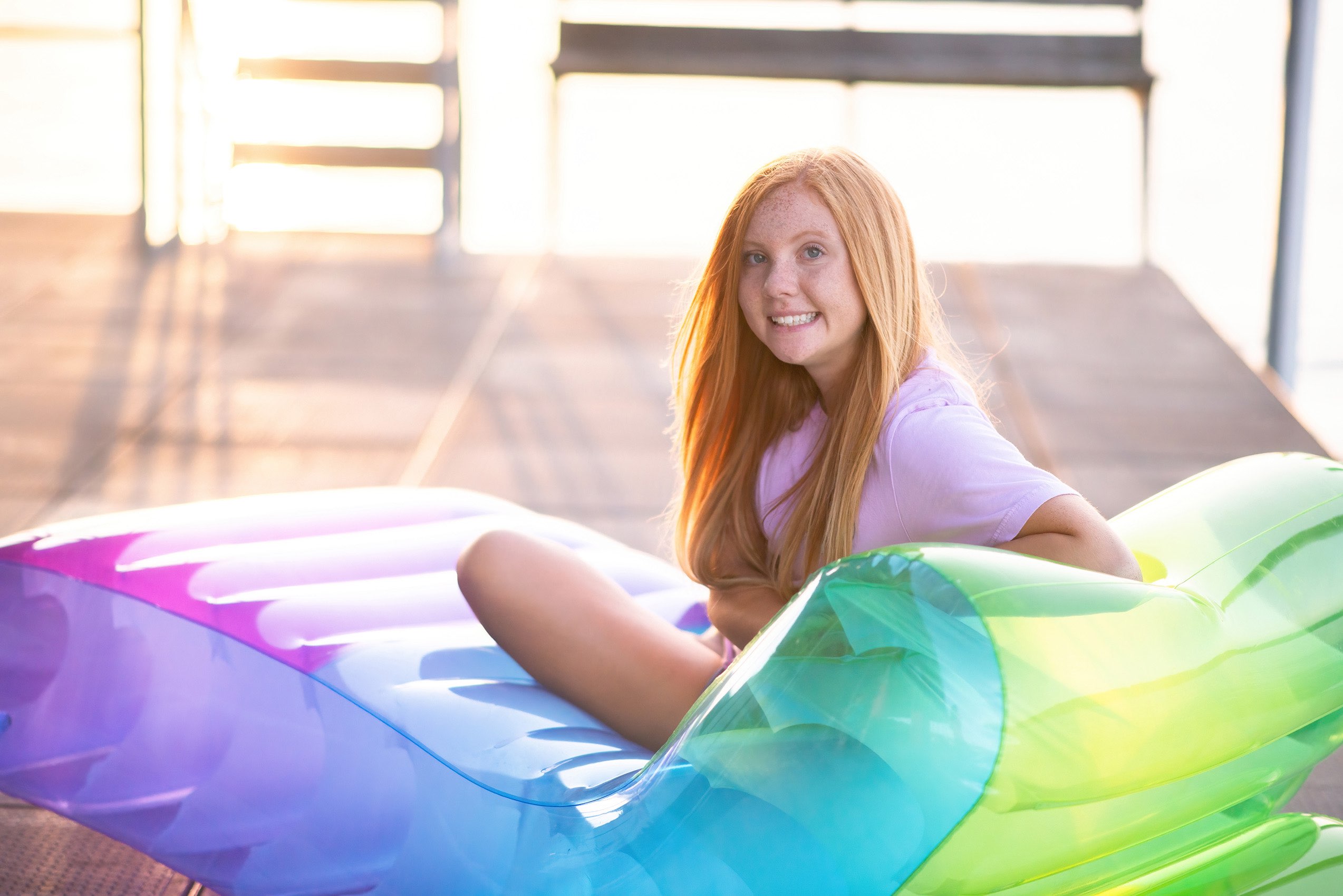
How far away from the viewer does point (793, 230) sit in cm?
145

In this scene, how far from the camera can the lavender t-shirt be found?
1.28m

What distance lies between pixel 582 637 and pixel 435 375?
2857 millimetres

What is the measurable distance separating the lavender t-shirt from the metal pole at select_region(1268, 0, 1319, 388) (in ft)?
13.2

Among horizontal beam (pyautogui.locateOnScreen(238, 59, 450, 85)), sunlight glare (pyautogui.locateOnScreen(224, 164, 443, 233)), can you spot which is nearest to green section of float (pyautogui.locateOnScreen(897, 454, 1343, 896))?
horizontal beam (pyautogui.locateOnScreen(238, 59, 450, 85))

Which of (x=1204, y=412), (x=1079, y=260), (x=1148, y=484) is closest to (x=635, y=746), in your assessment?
(x=1148, y=484)

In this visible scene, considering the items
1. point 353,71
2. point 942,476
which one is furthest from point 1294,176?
point 942,476

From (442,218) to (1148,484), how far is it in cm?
315

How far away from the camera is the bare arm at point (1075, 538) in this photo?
125 cm

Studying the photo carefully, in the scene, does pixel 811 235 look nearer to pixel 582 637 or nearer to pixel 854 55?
pixel 582 637

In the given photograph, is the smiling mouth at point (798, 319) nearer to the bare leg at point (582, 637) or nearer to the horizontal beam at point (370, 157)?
the bare leg at point (582, 637)

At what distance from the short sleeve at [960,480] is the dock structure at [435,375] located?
1572 millimetres

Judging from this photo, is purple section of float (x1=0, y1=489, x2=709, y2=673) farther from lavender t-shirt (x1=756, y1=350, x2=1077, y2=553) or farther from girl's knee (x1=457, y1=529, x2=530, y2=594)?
lavender t-shirt (x1=756, y1=350, x2=1077, y2=553)

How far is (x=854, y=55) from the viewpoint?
5387 mm

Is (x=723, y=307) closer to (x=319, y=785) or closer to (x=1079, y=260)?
(x=319, y=785)
